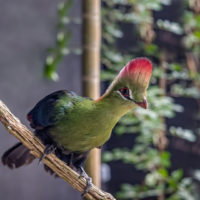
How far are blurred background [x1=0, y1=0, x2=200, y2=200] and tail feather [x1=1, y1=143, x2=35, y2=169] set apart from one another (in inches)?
10.1

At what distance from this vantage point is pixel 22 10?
0.95 metres

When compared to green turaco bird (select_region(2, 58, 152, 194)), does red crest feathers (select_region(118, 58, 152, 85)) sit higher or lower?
higher

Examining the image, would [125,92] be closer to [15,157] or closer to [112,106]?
[112,106]

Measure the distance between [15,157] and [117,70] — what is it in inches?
30.3

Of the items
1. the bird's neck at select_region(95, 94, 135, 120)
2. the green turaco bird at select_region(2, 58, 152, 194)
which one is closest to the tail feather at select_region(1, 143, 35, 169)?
the green turaco bird at select_region(2, 58, 152, 194)

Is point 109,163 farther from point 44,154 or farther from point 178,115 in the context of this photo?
point 44,154

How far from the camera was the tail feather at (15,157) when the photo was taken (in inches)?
23.2

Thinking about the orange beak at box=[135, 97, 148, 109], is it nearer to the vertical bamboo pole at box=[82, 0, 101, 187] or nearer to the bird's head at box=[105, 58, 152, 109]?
the bird's head at box=[105, 58, 152, 109]

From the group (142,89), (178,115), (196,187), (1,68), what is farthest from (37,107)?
(196,187)

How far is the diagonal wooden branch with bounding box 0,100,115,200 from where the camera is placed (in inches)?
19.6

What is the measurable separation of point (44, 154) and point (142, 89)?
0.19 meters

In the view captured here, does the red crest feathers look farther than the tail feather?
No

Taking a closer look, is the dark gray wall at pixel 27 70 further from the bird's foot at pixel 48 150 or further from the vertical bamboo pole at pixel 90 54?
the bird's foot at pixel 48 150

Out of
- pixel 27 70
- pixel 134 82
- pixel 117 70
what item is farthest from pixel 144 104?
pixel 117 70
